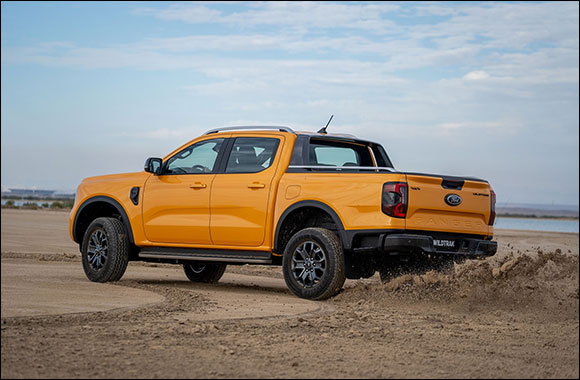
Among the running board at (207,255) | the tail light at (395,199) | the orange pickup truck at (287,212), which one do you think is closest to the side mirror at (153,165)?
the orange pickup truck at (287,212)

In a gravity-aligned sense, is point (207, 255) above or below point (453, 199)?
below

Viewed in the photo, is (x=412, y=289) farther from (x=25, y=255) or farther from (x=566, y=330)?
(x=25, y=255)

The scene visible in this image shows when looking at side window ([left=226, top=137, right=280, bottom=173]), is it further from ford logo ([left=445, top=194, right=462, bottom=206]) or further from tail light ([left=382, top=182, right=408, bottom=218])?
ford logo ([left=445, top=194, right=462, bottom=206])

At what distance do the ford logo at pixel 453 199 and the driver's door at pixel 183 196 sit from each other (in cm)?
289

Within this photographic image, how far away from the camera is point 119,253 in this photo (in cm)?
1088

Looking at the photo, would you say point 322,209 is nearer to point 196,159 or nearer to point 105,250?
point 196,159

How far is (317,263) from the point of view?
374 inches

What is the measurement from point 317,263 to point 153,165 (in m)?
2.69

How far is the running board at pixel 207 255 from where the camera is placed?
1000cm

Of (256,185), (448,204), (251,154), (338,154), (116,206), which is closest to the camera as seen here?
(448,204)

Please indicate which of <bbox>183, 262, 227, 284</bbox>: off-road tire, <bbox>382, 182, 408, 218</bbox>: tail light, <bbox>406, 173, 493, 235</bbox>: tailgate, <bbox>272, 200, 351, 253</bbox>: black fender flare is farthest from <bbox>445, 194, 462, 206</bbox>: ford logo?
<bbox>183, 262, 227, 284</bbox>: off-road tire

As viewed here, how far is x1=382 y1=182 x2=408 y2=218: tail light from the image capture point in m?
8.80

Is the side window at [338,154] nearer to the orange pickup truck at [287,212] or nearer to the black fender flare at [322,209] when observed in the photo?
the orange pickup truck at [287,212]

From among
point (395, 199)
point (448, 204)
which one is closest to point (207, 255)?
point (395, 199)
